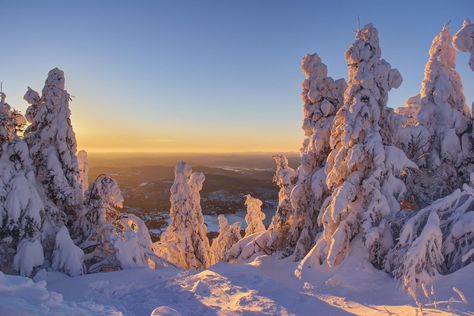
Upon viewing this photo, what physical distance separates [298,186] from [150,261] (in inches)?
364

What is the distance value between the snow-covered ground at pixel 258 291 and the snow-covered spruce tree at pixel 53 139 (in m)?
4.28

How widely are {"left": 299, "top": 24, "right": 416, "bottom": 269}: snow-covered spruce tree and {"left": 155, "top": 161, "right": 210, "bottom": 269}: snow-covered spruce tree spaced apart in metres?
15.9

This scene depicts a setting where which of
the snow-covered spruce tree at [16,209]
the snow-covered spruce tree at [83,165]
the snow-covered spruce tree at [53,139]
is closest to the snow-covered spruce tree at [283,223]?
the snow-covered spruce tree at [53,139]

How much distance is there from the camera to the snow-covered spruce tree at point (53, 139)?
16.9 metres

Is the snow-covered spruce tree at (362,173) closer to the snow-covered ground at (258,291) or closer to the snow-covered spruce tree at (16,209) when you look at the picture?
the snow-covered ground at (258,291)

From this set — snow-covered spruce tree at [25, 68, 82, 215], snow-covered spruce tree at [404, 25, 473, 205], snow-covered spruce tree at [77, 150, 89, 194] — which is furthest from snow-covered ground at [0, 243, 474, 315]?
snow-covered spruce tree at [77, 150, 89, 194]

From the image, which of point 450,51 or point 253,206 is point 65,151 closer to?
point 253,206

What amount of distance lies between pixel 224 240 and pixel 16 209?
78.6ft

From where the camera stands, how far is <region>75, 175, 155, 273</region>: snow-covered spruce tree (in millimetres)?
16719

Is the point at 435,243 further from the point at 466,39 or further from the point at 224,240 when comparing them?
the point at 224,240

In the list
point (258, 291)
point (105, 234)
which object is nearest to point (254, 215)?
point (105, 234)

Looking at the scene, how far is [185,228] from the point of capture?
2848 cm

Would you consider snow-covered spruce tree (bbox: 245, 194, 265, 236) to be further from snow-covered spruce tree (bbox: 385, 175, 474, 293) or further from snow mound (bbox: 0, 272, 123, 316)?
snow mound (bbox: 0, 272, 123, 316)

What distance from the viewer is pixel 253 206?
33031 mm
